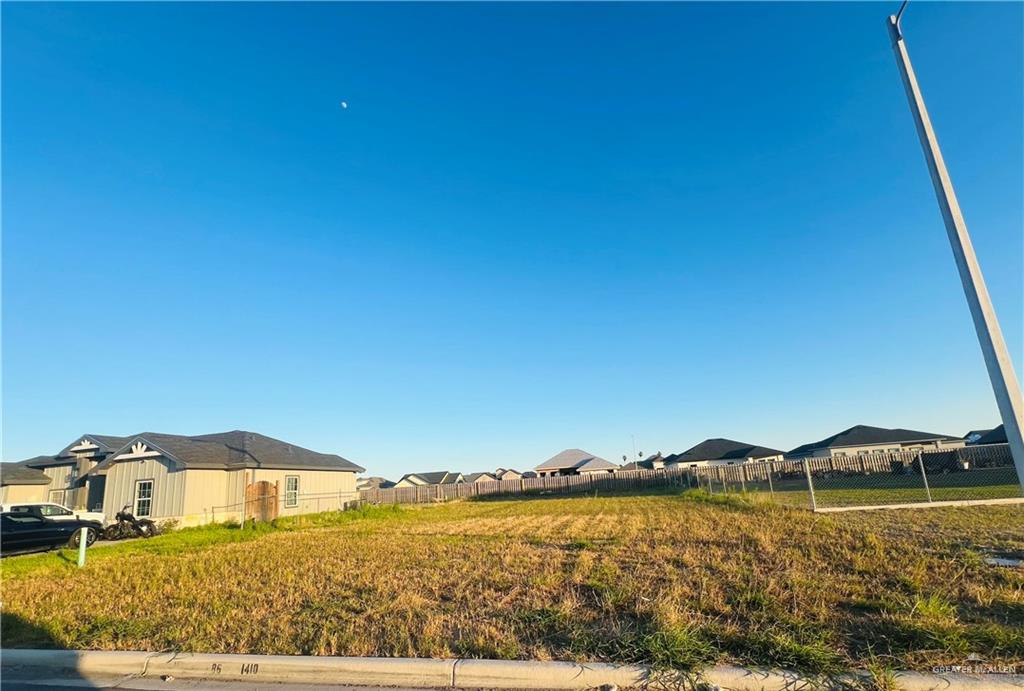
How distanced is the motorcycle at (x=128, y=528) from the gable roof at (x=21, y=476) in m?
11.0

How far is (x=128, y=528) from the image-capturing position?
18453 mm

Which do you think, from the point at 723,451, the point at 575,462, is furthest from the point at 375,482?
the point at 723,451

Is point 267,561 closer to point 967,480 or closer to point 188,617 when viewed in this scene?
point 188,617

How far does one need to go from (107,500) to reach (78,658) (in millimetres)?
21108

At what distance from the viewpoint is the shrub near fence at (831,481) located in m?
18.3

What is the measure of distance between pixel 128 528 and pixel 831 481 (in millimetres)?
33626

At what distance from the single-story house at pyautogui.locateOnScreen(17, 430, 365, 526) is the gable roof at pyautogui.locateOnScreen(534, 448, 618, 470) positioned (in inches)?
1325

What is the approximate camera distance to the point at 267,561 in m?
11.1

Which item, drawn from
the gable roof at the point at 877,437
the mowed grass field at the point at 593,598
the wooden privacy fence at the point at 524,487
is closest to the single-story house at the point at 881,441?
the gable roof at the point at 877,437

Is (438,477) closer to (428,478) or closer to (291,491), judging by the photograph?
(428,478)

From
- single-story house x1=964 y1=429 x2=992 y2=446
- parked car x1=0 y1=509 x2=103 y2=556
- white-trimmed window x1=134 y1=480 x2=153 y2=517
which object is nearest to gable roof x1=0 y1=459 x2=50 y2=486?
white-trimmed window x1=134 y1=480 x2=153 y2=517

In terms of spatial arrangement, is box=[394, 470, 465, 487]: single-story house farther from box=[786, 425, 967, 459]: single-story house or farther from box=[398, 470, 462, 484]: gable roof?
box=[786, 425, 967, 459]: single-story house

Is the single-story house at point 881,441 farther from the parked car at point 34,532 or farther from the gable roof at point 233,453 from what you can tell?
the parked car at point 34,532

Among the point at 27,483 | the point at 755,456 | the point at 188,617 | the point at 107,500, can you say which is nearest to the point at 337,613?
the point at 188,617
